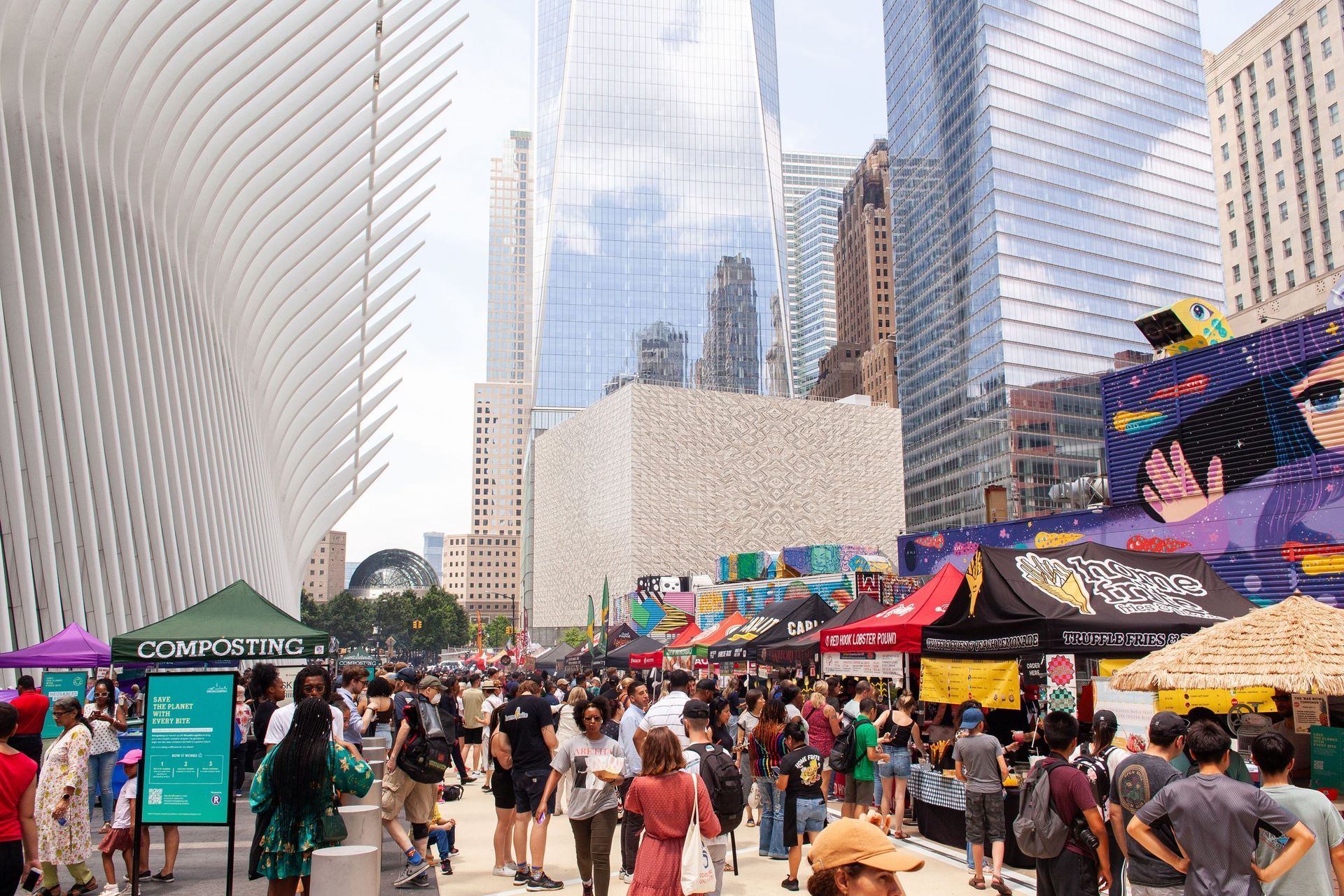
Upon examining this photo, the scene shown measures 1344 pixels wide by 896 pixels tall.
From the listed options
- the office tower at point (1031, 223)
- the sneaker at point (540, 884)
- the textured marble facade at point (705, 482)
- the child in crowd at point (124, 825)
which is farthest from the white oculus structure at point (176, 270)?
the office tower at point (1031, 223)

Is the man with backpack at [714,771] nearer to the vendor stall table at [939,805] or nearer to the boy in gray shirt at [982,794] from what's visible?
the boy in gray shirt at [982,794]

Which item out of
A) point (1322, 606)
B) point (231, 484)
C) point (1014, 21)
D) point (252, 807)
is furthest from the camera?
point (1014, 21)

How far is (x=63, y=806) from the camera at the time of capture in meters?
8.27

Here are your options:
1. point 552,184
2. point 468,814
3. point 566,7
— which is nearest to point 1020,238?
point 552,184

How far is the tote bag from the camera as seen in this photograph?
5.89 m

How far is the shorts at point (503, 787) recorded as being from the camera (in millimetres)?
9781

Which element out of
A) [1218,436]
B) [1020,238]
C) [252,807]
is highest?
[1020,238]

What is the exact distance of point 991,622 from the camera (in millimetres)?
10562

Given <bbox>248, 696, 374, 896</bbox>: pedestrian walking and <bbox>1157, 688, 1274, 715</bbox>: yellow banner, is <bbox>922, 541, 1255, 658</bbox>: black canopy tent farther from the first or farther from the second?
<bbox>248, 696, 374, 896</bbox>: pedestrian walking

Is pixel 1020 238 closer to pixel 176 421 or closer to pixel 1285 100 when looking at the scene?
pixel 1285 100

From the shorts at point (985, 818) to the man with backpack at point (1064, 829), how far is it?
7.94 feet

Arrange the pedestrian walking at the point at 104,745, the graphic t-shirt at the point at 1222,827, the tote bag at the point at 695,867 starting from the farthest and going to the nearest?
1. the pedestrian walking at the point at 104,745
2. the tote bag at the point at 695,867
3. the graphic t-shirt at the point at 1222,827

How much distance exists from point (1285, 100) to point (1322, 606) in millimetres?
90237

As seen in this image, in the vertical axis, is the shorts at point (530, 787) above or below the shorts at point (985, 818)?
above
